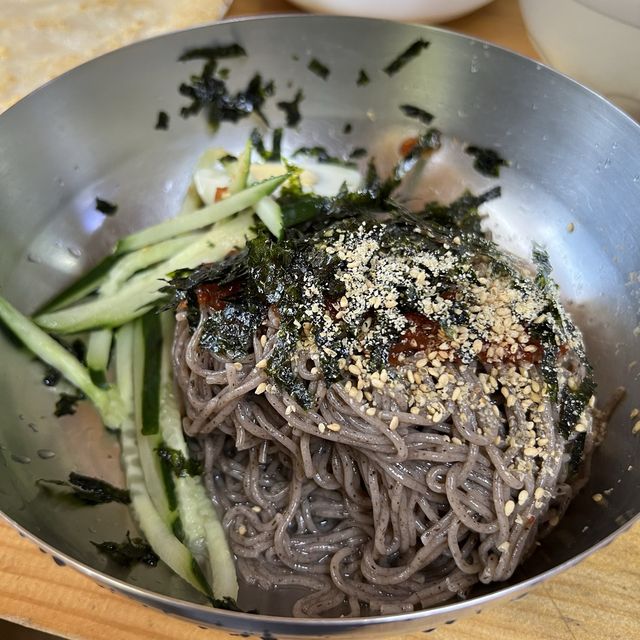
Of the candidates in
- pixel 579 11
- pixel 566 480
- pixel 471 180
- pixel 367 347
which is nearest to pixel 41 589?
pixel 367 347

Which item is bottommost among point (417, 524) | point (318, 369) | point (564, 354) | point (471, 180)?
point (417, 524)

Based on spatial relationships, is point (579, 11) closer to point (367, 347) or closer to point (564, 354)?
point (564, 354)

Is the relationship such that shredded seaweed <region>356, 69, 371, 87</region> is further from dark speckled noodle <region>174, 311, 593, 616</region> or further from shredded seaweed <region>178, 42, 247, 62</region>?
dark speckled noodle <region>174, 311, 593, 616</region>

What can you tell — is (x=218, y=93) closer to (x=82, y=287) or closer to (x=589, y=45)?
(x=82, y=287)

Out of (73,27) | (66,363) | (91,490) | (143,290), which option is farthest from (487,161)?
(73,27)

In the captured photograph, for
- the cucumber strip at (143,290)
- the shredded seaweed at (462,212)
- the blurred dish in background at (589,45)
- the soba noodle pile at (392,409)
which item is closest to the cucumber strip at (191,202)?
the cucumber strip at (143,290)

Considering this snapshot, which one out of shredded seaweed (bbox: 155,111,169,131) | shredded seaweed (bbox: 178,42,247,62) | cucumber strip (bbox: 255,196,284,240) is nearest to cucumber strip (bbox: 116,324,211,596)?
cucumber strip (bbox: 255,196,284,240)

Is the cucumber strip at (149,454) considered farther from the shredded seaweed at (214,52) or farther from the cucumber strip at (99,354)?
the shredded seaweed at (214,52)
